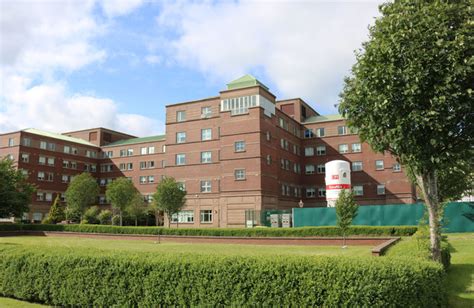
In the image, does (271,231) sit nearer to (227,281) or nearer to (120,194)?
(227,281)

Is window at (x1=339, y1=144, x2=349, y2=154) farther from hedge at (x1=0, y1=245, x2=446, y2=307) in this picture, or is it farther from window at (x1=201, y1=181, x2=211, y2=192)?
hedge at (x1=0, y1=245, x2=446, y2=307)

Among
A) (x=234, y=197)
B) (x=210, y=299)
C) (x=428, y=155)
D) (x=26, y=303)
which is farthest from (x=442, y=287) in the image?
(x=234, y=197)

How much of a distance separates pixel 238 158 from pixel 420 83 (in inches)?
1634

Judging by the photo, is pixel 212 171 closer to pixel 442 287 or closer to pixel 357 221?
pixel 357 221

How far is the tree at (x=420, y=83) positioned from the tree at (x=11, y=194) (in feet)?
154

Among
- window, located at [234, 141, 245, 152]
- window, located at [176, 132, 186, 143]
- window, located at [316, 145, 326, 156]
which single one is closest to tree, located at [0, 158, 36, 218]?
window, located at [176, 132, 186, 143]

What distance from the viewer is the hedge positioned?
7324mm

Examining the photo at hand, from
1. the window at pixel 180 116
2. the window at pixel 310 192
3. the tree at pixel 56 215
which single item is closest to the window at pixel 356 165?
the window at pixel 310 192

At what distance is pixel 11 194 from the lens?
159ft

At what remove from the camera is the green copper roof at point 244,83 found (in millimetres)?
52097

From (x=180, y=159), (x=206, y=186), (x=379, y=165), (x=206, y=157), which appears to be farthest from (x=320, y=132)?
(x=180, y=159)

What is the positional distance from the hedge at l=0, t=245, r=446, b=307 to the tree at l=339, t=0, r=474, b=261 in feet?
10.3

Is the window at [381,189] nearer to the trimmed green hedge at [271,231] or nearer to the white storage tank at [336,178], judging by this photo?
the white storage tank at [336,178]

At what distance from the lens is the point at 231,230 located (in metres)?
34.4
